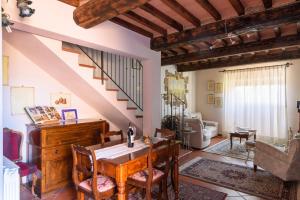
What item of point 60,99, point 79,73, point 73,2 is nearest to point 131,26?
point 73,2

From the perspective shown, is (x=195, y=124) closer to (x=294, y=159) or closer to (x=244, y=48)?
(x=244, y=48)

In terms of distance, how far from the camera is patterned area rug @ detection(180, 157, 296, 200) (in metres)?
3.08

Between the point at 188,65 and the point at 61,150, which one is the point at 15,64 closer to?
the point at 61,150

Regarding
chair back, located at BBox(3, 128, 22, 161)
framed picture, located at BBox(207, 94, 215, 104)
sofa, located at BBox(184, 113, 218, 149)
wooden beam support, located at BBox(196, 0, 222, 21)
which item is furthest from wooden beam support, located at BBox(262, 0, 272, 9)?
framed picture, located at BBox(207, 94, 215, 104)

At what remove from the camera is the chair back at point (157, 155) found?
2203mm

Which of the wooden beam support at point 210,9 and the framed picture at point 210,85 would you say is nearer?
the wooden beam support at point 210,9

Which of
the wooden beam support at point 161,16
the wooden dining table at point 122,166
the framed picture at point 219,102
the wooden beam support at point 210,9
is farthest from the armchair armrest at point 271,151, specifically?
the framed picture at point 219,102

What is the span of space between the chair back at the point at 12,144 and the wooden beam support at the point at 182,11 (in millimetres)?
2742

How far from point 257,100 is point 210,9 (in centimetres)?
478

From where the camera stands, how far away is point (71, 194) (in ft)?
9.75

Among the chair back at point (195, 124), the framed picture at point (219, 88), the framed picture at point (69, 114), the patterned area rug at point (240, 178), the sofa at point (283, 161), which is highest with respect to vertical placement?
the framed picture at point (219, 88)

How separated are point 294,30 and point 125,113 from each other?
3.59 metres

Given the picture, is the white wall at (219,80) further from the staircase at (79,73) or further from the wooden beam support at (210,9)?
the wooden beam support at (210,9)

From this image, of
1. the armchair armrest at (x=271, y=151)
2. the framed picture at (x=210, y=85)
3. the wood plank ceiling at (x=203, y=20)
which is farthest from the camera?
the framed picture at (x=210, y=85)
